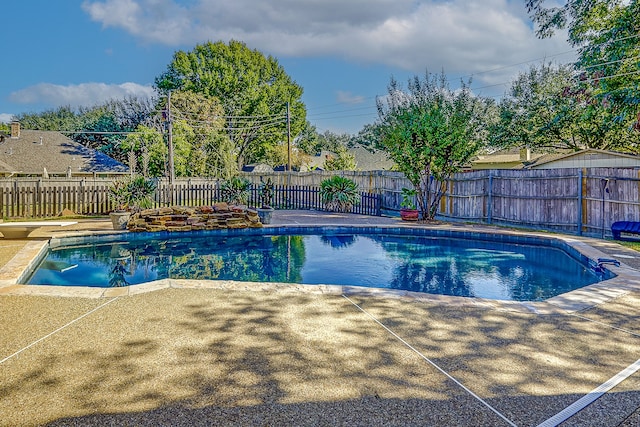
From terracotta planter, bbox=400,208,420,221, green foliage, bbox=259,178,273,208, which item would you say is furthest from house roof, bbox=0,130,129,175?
terracotta planter, bbox=400,208,420,221

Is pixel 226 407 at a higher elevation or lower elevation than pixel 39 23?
lower

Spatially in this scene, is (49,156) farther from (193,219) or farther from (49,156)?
(193,219)

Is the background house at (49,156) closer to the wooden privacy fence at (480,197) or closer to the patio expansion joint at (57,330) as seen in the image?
the wooden privacy fence at (480,197)

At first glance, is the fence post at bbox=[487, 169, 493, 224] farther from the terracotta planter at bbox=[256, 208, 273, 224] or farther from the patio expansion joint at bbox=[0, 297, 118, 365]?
the patio expansion joint at bbox=[0, 297, 118, 365]

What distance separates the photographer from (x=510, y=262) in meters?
8.20

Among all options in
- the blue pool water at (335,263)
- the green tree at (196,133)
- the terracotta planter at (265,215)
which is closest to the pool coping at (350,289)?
the blue pool water at (335,263)

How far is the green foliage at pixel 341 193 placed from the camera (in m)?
15.7

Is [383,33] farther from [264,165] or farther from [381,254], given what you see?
[264,165]

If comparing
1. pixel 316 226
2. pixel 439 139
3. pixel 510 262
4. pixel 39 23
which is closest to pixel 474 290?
pixel 510 262

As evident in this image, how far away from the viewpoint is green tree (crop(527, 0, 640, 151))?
1035 cm

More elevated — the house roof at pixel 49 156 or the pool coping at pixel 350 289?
the house roof at pixel 49 156

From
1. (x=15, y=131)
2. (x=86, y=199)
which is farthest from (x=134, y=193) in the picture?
(x=15, y=131)

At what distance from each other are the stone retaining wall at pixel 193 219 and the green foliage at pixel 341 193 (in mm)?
4938

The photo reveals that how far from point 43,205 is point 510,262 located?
1417cm
